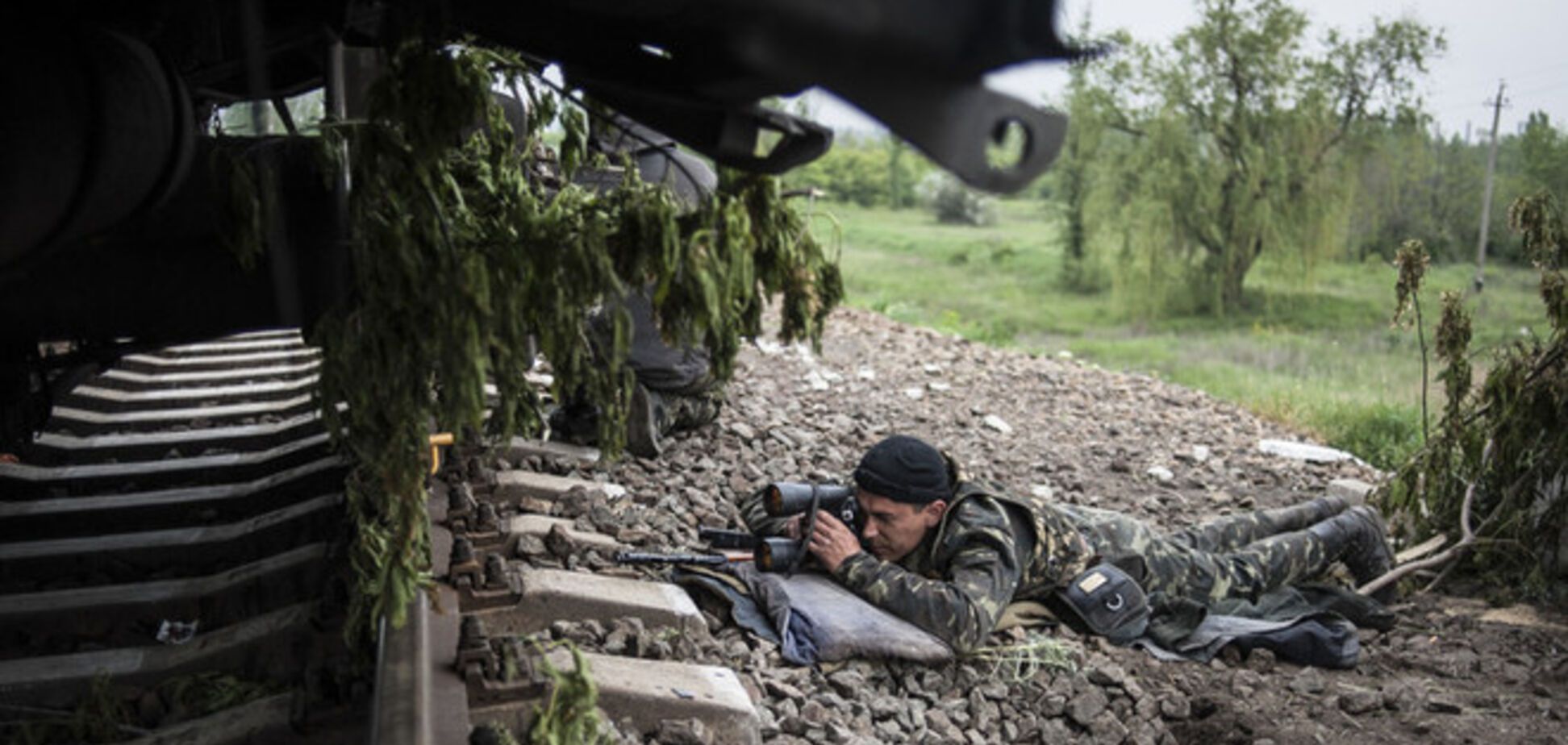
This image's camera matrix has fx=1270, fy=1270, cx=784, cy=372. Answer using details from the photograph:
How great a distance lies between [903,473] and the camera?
426 cm

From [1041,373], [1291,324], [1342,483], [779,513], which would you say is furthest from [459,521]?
[1291,324]

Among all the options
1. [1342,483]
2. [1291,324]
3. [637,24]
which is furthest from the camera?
[1291,324]

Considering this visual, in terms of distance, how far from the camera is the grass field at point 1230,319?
12.0 m

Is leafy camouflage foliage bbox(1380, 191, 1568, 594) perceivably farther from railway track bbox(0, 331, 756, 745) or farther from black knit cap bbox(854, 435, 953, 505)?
railway track bbox(0, 331, 756, 745)

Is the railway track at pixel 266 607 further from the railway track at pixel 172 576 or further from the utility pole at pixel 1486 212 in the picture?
the utility pole at pixel 1486 212

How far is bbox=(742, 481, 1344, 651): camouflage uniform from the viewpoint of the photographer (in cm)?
397

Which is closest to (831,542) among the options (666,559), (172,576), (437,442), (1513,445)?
(666,559)

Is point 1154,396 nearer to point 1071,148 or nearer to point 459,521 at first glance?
point 459,521

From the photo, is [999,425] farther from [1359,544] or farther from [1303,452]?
[1359,544]

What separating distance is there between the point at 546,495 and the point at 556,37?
8.78 feet

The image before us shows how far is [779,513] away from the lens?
4.60 meters

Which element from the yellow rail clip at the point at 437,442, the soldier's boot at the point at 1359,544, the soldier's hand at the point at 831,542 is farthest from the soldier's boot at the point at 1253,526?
the yellow rail clip at the point at 437,442

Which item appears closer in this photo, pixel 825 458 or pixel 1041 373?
pixel 825 458

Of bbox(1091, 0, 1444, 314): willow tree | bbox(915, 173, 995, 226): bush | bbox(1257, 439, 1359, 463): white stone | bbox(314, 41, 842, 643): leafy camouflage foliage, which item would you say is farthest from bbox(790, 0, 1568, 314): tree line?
bbox(314, 41, 842, 643): leafy camouflage foliage
